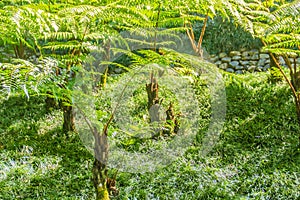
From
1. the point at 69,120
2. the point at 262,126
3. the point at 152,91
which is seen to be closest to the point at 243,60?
the point at 262,126

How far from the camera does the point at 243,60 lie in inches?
221

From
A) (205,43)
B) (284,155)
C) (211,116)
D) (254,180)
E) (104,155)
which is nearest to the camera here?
(104,155)

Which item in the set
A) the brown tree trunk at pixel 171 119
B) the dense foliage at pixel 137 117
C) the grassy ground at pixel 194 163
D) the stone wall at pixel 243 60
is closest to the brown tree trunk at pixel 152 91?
the dense foliage at pixel 137 117

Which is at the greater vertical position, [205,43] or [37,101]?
[205,43]

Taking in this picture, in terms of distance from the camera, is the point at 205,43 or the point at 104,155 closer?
the point at 104,155

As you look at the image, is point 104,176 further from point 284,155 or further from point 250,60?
point 250,60

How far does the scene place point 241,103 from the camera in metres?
3.80

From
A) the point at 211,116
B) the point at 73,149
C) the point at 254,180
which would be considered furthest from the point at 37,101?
the point at 254,180

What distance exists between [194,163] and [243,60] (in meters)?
3.17

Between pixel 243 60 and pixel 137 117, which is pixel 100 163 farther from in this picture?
pixel 243 60

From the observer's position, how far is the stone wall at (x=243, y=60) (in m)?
5.41

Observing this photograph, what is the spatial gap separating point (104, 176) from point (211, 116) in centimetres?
177

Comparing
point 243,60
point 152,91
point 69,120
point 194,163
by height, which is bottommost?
point 194,163

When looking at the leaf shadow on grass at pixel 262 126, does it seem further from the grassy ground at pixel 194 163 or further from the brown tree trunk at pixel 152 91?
the brown tree trunk at pixel 152 91
